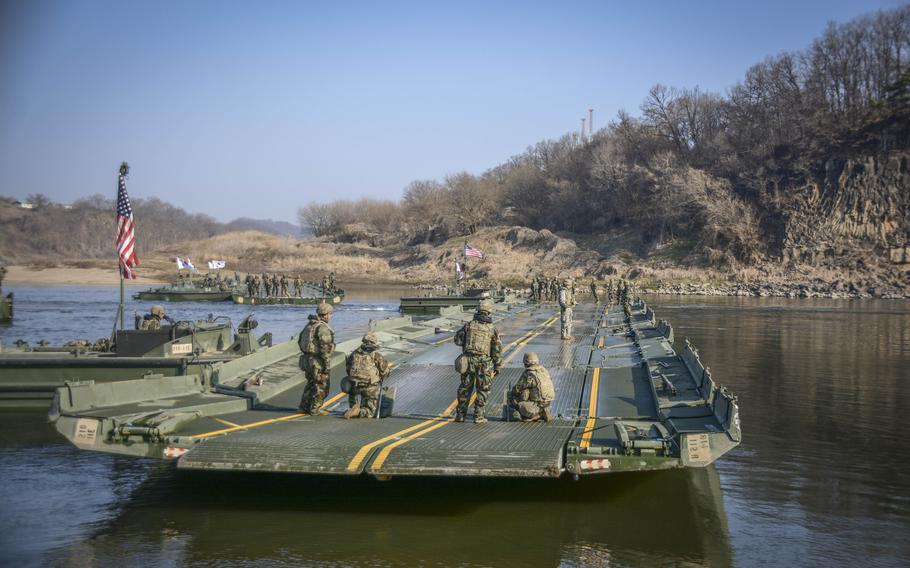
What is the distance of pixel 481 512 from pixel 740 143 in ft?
267

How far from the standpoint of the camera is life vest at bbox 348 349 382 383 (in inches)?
502

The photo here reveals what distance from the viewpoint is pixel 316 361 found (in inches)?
516

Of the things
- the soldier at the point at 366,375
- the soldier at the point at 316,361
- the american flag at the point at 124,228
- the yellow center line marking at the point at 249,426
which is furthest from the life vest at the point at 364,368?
the american flag at the point at 124,228

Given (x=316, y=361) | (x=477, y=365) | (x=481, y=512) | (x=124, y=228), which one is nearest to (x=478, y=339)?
(x=477, y=365)

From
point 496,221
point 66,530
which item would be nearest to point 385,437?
point 66,530

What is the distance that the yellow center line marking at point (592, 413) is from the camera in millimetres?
11016

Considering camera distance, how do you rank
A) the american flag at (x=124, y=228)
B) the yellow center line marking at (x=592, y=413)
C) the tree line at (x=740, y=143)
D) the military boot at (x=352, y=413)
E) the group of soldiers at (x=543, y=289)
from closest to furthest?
the yellow center line marking at (x=592, y=413) → the military boot at (x=352, y=413) → the american flag at (x=124, y=228) → the group of soldiers at (x=543, y=289) → the tree line at (x=740, y=143)

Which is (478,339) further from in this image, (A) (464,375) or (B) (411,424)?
(B) (411,424)

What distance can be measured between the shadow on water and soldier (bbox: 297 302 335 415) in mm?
1626

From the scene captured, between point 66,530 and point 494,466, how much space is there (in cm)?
486

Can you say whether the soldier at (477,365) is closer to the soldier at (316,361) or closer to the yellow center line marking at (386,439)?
the yellow center line marking at (386,439)

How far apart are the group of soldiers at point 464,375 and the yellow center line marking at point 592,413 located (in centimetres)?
61

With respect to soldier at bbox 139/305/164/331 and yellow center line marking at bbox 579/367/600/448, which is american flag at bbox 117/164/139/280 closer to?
soldier at bbox 139/305/164/331

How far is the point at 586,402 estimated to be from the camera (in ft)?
46.4
